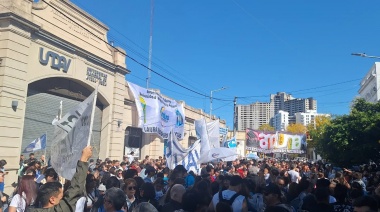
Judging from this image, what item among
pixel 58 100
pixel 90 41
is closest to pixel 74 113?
pixel 58 100

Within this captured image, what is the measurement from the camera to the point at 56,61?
561 inches

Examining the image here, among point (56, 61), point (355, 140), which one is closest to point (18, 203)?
point (56, 61)

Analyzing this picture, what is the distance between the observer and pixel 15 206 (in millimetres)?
4730

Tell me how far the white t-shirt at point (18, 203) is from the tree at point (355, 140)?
19286 mm

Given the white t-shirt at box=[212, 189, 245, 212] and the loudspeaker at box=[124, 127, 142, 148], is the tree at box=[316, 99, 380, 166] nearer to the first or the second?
the loudspeaker at box=[124, 127, 142, 148]

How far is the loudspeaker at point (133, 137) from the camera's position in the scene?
20.2 metres

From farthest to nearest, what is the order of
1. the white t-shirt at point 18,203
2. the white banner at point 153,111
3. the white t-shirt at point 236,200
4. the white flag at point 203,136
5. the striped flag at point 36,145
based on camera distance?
1. the white banner at point 153,111
2. the white flag at point 203,136
3. the striped flag at point 36,145
4. the white t-shirt at point 236,200
5. the white t-shirt at point 18,203

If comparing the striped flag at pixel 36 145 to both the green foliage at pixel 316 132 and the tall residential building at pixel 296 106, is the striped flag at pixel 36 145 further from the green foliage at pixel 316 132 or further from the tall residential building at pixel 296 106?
the tall residential building at pixel 296 106

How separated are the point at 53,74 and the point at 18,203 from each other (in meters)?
10.3

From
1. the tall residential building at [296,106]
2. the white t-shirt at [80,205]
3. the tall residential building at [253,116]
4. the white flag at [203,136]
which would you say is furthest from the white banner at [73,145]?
the tall residential building at [296,106]

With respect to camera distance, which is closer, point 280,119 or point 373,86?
point 373,86

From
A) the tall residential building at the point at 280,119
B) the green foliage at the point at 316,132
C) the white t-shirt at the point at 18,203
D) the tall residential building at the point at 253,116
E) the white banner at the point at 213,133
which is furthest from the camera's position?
the tall residential building at the point at 280,119

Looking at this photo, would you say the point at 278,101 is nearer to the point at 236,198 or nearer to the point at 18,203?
the point at 236,198

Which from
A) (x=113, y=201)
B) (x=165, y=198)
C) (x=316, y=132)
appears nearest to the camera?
(x=113, y=201)
